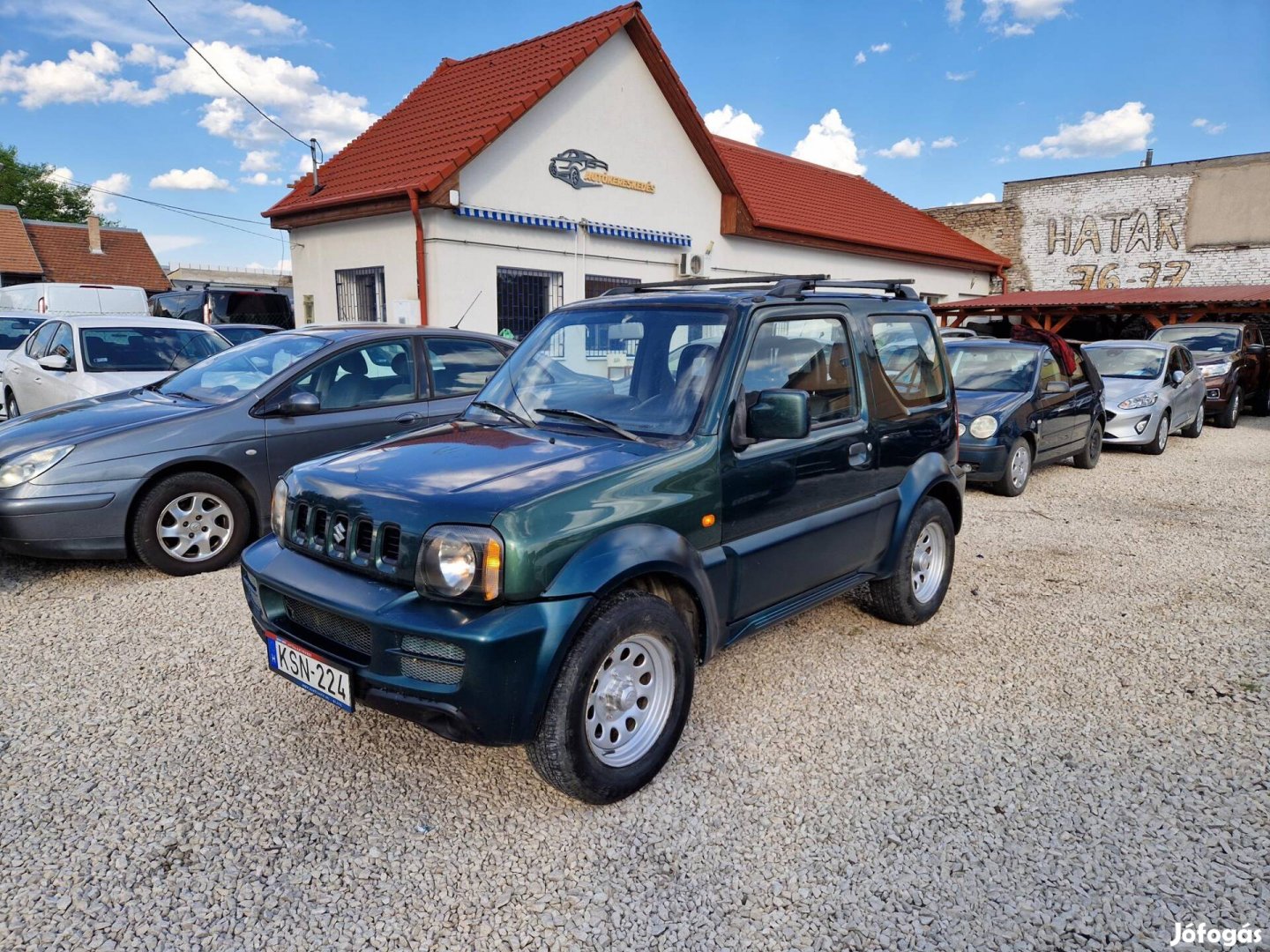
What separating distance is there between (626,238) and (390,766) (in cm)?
1242

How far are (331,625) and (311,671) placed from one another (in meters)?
0.18

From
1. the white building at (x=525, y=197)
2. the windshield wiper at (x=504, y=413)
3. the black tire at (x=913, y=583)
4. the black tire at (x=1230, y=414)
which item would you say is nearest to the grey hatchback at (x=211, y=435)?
the windshield wiper at (x=504, y=413)

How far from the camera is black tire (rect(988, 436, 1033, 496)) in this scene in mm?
8359

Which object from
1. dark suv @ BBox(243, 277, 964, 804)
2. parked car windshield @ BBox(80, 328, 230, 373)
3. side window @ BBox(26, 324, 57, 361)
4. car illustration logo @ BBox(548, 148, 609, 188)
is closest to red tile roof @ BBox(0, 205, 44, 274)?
side window @ BBox(26, 324, 57, 361)

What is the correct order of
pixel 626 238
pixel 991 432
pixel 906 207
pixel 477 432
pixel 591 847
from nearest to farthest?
1. pixel 591 847
2. pixel 477 432
3. pixel 991 432
4. pixel 626 238
5. pixel 906 207

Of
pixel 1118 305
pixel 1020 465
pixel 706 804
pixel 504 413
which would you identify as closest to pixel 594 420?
pixel 504 413

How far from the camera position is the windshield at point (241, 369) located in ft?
18.8

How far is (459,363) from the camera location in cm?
638

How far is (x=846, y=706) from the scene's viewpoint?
3783 mm

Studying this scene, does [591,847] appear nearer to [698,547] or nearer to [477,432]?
[698,547]

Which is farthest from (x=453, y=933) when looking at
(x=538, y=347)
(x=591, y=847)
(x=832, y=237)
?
(x=832, y=237)

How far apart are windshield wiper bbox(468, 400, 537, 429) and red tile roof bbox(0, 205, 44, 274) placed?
4056 cm

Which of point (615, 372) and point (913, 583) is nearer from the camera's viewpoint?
point (615, 372)

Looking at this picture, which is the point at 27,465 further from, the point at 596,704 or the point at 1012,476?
the point at 1012,476
